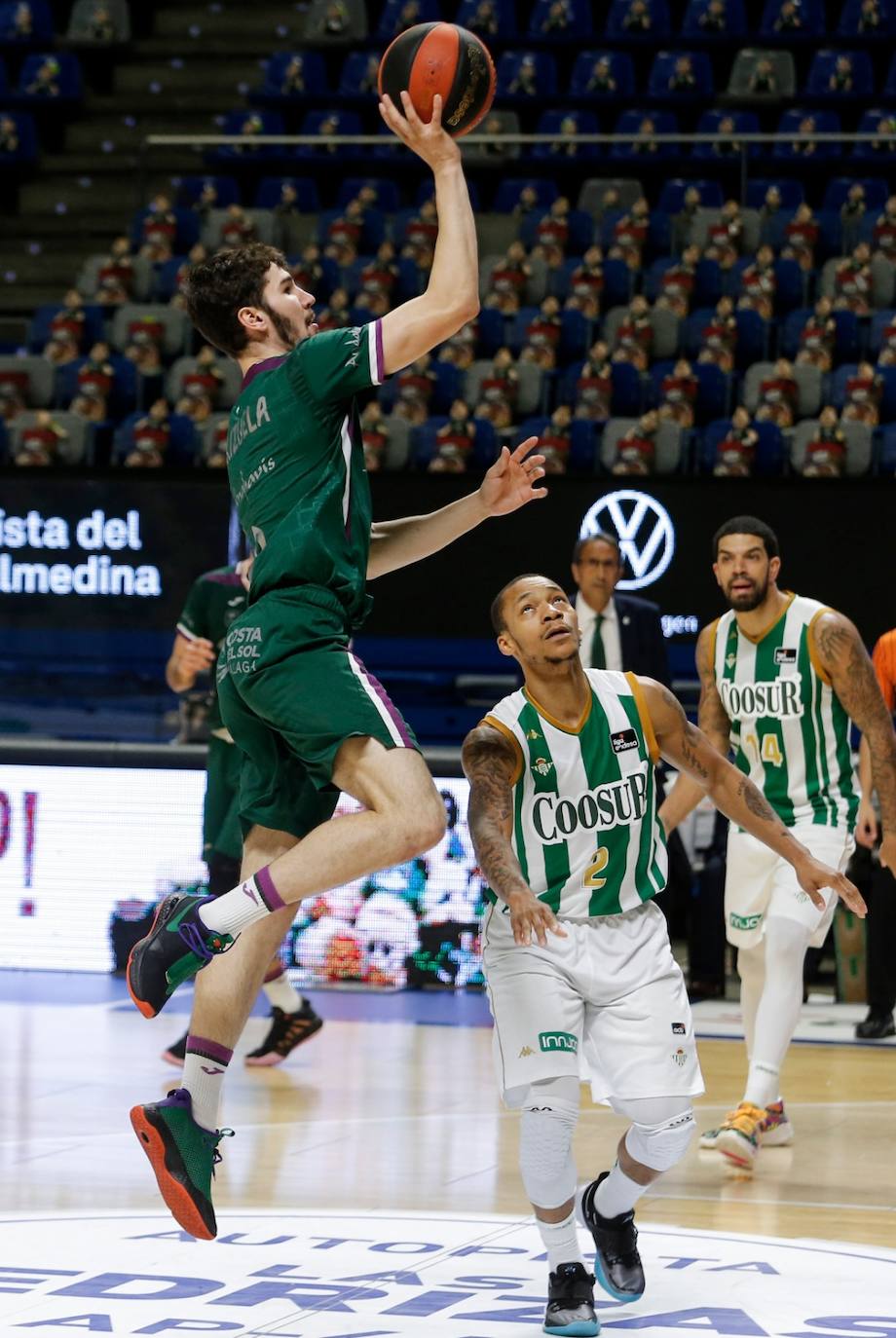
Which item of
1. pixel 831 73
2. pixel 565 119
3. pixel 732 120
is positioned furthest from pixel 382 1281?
pixel 831 73

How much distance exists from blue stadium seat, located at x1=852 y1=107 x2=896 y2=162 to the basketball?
10.2 metres

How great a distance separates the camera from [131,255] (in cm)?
1652

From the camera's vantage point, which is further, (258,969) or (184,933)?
(258,969)

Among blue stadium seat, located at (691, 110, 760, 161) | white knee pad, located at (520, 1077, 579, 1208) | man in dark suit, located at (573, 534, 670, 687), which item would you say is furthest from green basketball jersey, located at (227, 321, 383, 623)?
blue stadium seat, located at (691, 110, 760, 161)

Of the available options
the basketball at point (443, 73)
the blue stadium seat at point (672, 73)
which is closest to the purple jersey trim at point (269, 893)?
the basketball at point (443, 73)

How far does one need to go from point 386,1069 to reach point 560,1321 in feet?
12.6

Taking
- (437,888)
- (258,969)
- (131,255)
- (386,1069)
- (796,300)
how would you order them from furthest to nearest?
(131,255), (796,300), (437,888), (386,1069), (258,969)

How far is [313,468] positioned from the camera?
4277mm

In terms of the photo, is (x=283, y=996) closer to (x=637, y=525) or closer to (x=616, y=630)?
(x=616, y=630)

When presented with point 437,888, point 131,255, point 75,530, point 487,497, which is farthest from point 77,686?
point 487,497

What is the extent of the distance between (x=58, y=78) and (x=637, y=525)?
32.9 feet

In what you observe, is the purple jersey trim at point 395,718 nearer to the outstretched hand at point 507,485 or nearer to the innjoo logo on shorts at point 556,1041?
the outstretched hand at point 507,485

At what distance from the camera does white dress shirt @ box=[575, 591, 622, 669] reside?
8.84 metres

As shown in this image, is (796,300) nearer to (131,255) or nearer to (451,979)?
(131,255)
